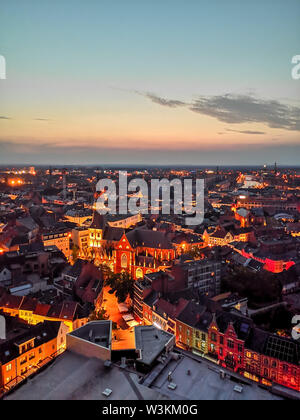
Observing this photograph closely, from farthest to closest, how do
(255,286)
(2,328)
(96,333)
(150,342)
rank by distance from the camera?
(255,286)
(2,328)
(150,342)
(96,333)

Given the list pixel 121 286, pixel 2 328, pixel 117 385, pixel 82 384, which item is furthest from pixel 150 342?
pixel 121 286

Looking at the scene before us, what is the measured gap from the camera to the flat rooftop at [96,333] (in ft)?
22.4

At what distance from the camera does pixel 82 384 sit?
206 inches

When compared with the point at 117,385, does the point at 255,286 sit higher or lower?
lower

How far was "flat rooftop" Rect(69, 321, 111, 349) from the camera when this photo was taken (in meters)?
6.84

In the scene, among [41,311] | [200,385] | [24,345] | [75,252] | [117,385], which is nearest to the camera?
[117,385]

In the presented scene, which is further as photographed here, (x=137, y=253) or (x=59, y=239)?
(x=59, y=239)

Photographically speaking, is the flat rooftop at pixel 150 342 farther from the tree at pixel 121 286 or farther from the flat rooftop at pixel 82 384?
the tree at pixel 121 286

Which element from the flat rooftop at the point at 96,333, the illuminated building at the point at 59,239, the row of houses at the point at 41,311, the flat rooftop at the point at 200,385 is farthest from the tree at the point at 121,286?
the flat rooftop at the point at 200,385

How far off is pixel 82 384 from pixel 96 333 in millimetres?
2070

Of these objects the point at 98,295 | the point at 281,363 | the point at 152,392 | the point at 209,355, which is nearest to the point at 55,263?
the point at 98,295

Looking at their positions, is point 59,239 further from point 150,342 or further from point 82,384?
point 82,384

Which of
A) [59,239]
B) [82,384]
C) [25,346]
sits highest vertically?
[82,384]
